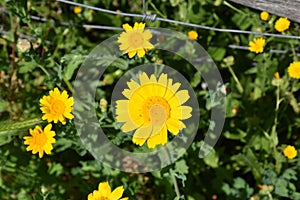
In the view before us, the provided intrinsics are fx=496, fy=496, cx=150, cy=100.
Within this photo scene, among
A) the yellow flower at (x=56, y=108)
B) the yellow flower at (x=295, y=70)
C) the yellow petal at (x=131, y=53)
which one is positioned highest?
the yellow petal at (x=131, y=53)

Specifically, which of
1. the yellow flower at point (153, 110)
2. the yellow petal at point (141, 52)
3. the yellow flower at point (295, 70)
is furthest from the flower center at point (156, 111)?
the yellow flower at point (295, 70)

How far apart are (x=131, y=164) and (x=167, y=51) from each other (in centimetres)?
57

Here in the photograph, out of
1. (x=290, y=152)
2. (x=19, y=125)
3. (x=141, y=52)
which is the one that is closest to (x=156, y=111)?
(x=141, y=52)

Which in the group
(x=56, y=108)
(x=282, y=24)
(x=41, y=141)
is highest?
(x=282, y=24)

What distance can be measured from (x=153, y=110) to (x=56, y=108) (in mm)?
339

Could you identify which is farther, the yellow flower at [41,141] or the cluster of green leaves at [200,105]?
the cluster of green leaves at [200,105]

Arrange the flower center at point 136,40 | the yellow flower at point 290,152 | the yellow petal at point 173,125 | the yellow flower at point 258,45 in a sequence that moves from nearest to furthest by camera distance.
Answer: the yellow petal at point 173,125
the flower center at point 136,40
the yellow flower at point 290,152
the yellow flower at point 258,45

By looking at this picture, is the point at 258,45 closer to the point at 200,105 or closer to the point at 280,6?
the point at 280,6

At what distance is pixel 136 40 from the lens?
1.88m

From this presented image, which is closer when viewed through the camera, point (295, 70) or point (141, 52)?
point (141, 52)

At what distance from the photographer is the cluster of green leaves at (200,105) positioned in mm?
2160

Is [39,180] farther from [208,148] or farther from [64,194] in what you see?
[208,148]

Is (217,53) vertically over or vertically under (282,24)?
under

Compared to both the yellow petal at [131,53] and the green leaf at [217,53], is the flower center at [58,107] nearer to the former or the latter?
the yellow petal at [131,53]
